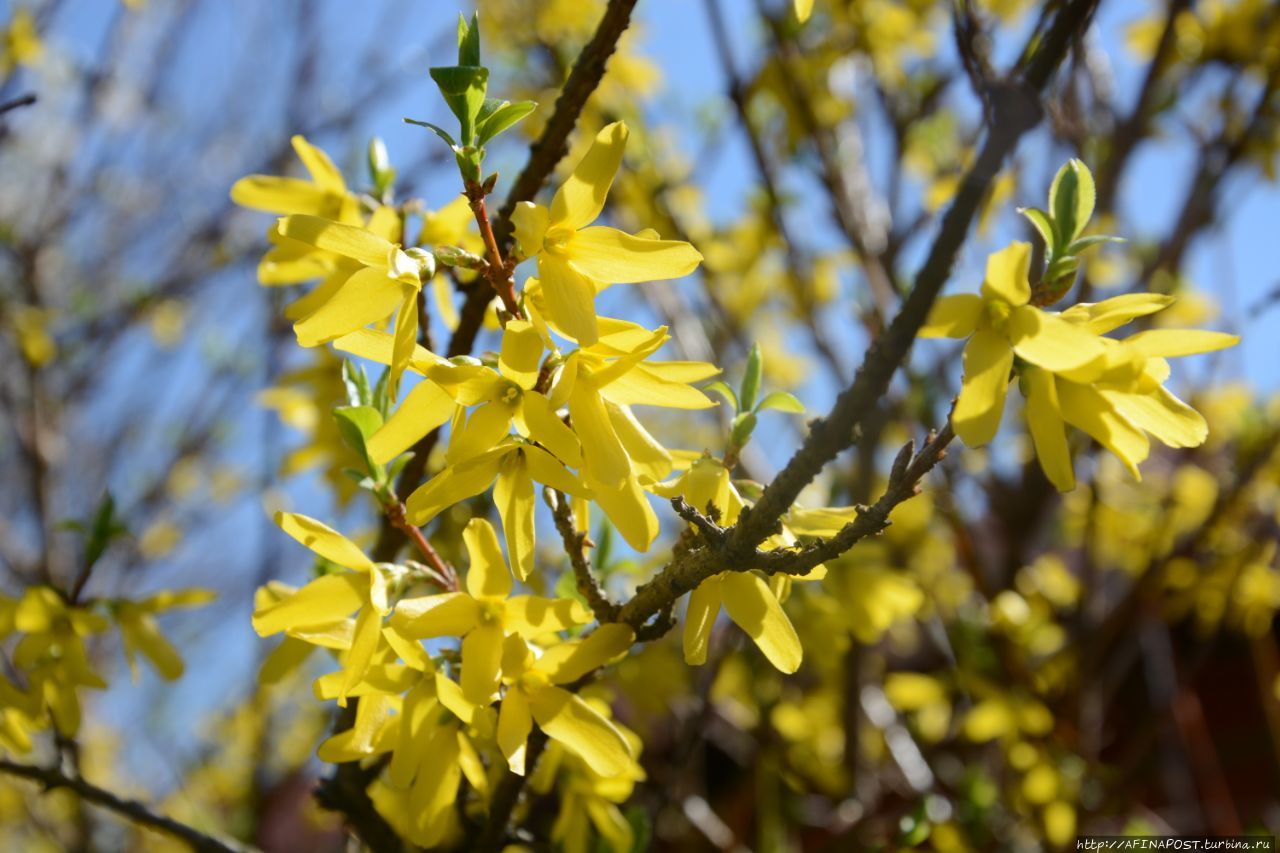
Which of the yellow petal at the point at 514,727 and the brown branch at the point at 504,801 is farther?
the brown branch at the point at 504,801

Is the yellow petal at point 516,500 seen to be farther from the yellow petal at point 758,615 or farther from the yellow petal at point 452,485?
the yellow petal at point 758,615

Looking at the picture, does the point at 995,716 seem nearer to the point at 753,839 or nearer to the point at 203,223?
the point at 753,839

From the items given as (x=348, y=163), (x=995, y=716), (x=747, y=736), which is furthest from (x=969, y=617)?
(x=348, y=163)

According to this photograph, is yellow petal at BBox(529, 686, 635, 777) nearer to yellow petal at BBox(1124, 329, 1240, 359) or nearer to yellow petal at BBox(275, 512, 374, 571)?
yellow petal at BBox(275, 512, 374, 571)

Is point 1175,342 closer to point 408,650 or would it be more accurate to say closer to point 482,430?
point 482,430

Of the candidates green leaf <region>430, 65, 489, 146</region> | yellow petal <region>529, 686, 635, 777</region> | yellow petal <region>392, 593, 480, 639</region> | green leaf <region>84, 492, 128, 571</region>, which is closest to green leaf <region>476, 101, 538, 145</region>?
green leaf <region>430, 65, 489, 146</region>

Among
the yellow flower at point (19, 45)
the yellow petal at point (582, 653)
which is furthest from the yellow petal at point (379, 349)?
the yellow flower at point (19, 45)

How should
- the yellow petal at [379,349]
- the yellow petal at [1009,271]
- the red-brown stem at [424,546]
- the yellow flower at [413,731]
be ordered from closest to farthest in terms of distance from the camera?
the yellow petal at [1009,271], the yellow petal at [379,349], the yellow flower at [413,731], the red-brown stem at [424,546]
